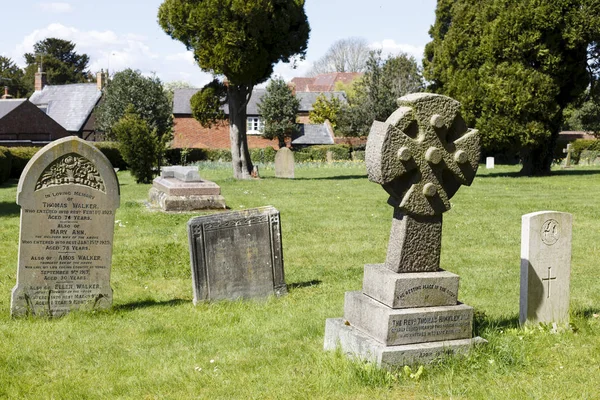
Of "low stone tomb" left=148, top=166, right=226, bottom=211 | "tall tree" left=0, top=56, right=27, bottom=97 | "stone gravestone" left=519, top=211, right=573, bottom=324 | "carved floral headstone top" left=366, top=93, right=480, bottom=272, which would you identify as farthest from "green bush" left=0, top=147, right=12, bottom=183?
"tall tree" left=0, top=56, right=27, bottom=97

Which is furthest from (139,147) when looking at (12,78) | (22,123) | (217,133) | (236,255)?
(12,78)

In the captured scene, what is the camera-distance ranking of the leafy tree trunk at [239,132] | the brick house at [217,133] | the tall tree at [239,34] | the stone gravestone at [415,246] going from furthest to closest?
the brick house at [217,133] → the leafy tree trunk at [239,132] → the tall tree at [239,34] → the stone gravestone at [415,246]

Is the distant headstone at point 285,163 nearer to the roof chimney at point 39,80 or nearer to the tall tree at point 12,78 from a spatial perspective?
the roof chimney at point 39,80

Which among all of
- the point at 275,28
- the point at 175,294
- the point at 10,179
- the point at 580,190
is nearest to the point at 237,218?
the point at 175,294

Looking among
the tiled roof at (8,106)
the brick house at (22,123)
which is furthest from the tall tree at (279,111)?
the tiled roof at (8,106)

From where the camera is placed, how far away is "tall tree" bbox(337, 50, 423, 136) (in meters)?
47.9

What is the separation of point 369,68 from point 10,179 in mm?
27375

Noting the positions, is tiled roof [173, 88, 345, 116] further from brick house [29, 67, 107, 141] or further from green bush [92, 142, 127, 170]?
green bush [92, 142, 127, 170]

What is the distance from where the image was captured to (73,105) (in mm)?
55312

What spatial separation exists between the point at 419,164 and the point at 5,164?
82.1 ft

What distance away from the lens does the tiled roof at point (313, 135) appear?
5353cm

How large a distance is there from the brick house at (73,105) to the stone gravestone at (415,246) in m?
50.4

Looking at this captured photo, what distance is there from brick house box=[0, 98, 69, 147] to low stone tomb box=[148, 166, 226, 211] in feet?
95.2

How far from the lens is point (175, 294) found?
8617 millimetres
